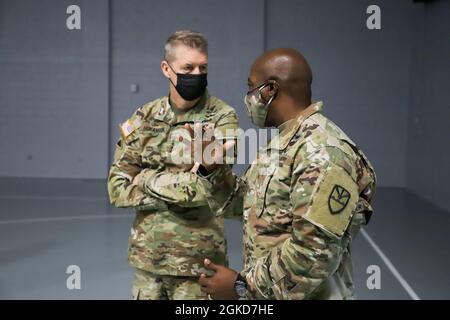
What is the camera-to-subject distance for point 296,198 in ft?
4.54

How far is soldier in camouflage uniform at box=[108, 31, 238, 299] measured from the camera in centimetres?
218

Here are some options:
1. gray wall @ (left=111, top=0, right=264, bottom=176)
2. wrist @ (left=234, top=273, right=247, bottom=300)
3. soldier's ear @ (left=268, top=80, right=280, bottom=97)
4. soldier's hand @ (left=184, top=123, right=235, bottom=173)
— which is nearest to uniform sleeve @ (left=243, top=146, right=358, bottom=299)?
wrist @ (left=234, top=273, right=247, bottom=300)

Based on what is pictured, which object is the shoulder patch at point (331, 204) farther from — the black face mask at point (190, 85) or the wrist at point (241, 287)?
the black face mask at point (190, 85)

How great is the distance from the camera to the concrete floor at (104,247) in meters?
4.24

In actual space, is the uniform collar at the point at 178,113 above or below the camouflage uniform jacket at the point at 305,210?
above

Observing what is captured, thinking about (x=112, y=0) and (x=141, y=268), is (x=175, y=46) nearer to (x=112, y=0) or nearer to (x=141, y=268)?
(x=141, y=268)

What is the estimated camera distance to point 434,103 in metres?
8.33

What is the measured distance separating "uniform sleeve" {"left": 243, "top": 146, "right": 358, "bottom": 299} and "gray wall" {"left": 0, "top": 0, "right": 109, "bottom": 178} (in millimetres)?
9236

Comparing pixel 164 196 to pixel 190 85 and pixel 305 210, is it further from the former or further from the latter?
pixel 305 210

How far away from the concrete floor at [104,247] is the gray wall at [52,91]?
5.01 feet

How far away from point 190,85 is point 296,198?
102 cm

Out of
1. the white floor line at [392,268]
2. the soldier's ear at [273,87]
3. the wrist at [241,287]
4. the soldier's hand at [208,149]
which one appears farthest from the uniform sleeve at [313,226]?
the white floor line at [392,268]

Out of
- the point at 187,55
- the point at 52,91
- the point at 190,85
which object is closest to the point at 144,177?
the point at 190,85

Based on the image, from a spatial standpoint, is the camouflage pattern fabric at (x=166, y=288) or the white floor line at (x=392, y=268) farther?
the white floor line at (x=392, y=268)
